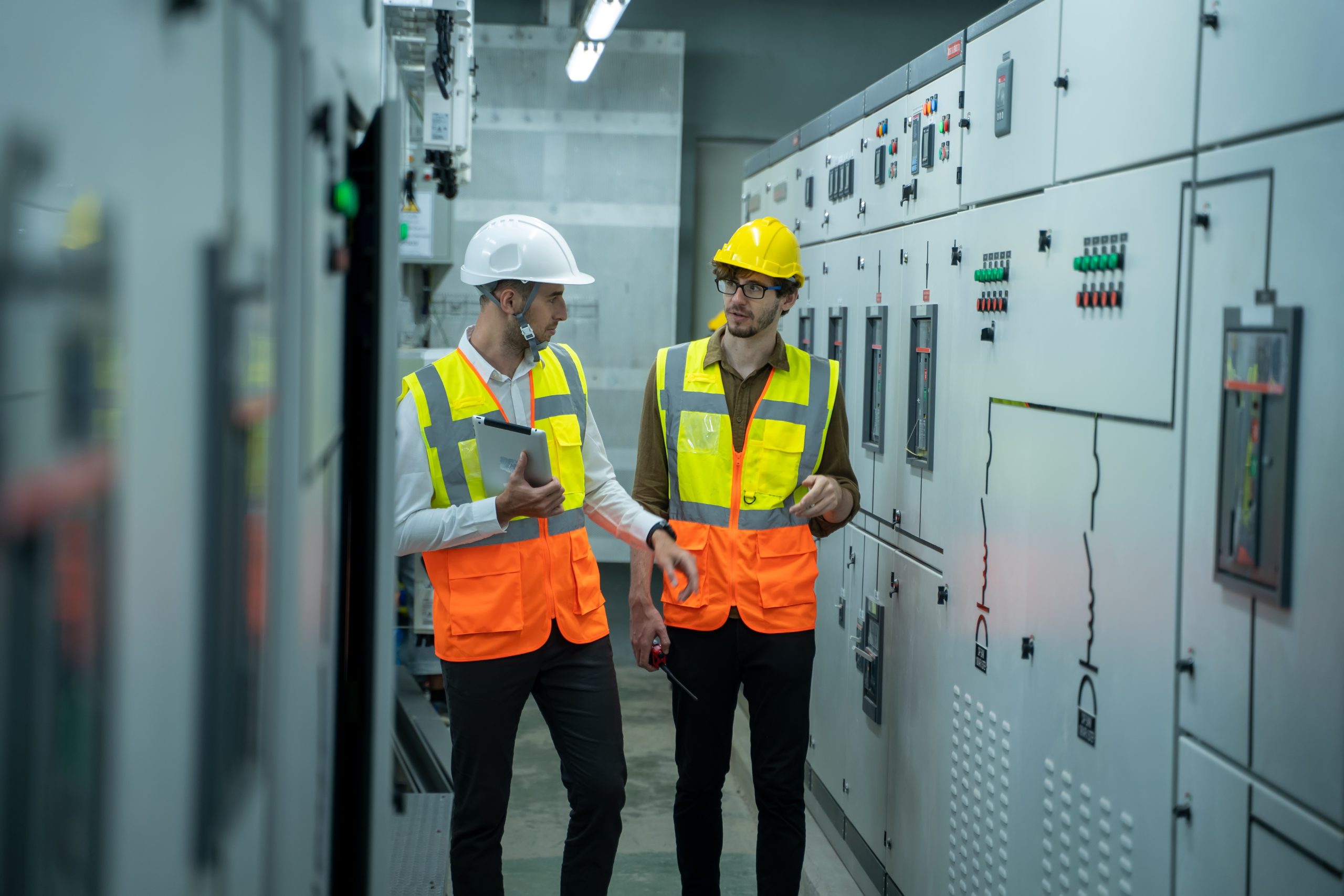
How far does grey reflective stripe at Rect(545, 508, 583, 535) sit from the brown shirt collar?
65cm

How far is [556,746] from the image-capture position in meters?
3.04

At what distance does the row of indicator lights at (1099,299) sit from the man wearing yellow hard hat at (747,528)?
101 cm

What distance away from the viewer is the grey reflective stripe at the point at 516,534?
296 centimetres

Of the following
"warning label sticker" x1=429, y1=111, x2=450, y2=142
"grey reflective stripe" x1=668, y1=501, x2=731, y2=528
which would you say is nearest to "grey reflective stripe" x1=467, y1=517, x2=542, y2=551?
"grey reflective stripe" x1=668, y1=501, x2=731, y2=528

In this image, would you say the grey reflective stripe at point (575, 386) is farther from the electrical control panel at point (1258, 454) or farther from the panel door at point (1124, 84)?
the electrical control panel at point (1258, 454)

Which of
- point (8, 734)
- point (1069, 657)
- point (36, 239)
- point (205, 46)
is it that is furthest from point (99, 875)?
point (1069, 657)

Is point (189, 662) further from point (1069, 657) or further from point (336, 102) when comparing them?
point (1069, 657)

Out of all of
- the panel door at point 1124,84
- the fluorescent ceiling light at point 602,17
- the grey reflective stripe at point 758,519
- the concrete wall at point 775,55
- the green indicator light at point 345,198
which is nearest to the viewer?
the green indicator light at point 345,198

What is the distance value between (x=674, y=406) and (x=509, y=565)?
79cm

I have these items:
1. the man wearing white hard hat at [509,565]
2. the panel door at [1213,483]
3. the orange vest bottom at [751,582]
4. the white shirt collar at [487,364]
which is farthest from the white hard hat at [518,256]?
the panel door at [1213,483]

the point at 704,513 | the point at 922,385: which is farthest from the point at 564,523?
the point at 922,385

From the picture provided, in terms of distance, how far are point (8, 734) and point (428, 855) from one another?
318cm

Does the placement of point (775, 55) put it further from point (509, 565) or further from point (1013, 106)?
point (509, 565)

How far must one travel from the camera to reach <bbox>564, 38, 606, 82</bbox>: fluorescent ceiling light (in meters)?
5.96
